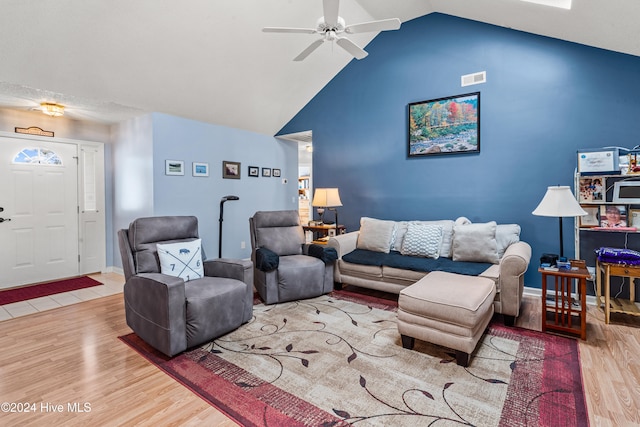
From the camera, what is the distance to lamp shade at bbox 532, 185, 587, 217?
280cm

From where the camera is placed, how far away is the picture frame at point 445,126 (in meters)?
4.07

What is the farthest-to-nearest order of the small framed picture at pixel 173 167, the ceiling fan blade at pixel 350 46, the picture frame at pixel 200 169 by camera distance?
the picture frame at pixel 200 169
the small framed picture at pixel 173 167
the ceiling fan blade at pixel 350 46

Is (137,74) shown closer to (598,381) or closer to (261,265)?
(261,265)

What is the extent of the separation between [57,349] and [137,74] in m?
2.92

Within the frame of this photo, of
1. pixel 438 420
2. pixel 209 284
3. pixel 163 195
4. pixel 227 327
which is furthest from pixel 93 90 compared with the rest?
pixel 438 420

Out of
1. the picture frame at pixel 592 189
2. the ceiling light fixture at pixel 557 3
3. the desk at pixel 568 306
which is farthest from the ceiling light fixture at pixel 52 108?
the picture frame at pixel 592 189

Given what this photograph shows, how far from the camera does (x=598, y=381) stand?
205 cm

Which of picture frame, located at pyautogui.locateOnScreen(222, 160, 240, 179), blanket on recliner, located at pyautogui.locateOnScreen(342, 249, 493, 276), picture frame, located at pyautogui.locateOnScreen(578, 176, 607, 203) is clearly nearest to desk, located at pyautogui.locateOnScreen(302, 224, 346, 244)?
blanket on recliner, located at pyautogui.locateOnScreen(342, 249, 493, 276)

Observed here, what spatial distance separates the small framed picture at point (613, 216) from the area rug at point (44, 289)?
20.1 ft

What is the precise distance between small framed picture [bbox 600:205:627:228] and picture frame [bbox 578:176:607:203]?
0.41ft

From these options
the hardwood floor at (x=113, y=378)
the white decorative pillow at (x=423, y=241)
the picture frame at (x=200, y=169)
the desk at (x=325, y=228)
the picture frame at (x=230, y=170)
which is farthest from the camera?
the picture frame at (x=230, y=170)

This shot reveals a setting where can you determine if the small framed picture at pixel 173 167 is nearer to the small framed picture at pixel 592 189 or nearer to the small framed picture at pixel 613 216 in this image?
the small framed picture at pixel 592 189

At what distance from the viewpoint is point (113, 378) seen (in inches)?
84.3

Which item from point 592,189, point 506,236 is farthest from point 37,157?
point 592,189
